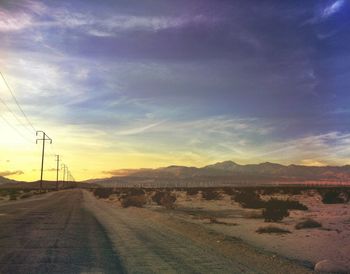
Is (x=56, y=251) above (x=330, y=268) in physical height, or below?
above

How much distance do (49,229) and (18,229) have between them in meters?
1.54

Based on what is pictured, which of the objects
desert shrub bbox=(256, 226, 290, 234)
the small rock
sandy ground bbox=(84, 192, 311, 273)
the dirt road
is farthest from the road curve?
desert shrub bbox=(256, 226, 290, 234)

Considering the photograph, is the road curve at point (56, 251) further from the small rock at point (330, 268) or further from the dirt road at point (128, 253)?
the small rock at point (330, 268)

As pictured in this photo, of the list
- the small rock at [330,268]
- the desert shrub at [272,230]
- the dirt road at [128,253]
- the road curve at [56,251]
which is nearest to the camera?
the road curve at [56,251]

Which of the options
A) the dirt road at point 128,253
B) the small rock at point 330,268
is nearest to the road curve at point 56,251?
the dirt road at point 128,253

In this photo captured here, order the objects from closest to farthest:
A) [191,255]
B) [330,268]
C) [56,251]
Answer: [330,268], [191,255], [56,251]

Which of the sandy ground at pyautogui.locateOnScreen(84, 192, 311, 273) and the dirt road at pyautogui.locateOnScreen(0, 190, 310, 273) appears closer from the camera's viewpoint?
the dirt road at pyautogui.locateOnScreen(0, 190, 310, 273)

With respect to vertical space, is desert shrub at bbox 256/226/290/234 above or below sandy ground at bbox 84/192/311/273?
Result: above

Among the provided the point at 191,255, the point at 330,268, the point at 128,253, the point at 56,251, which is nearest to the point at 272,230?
the point at 191,255

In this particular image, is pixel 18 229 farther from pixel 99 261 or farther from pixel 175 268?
pixel 175 268

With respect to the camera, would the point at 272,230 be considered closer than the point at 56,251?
No

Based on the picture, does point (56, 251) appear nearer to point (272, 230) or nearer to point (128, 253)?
point (128, 253)

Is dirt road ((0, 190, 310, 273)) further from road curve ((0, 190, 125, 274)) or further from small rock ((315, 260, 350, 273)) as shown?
small rock ((315, 260, 350, 273))

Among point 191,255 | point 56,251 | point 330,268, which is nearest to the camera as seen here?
point 330,268
